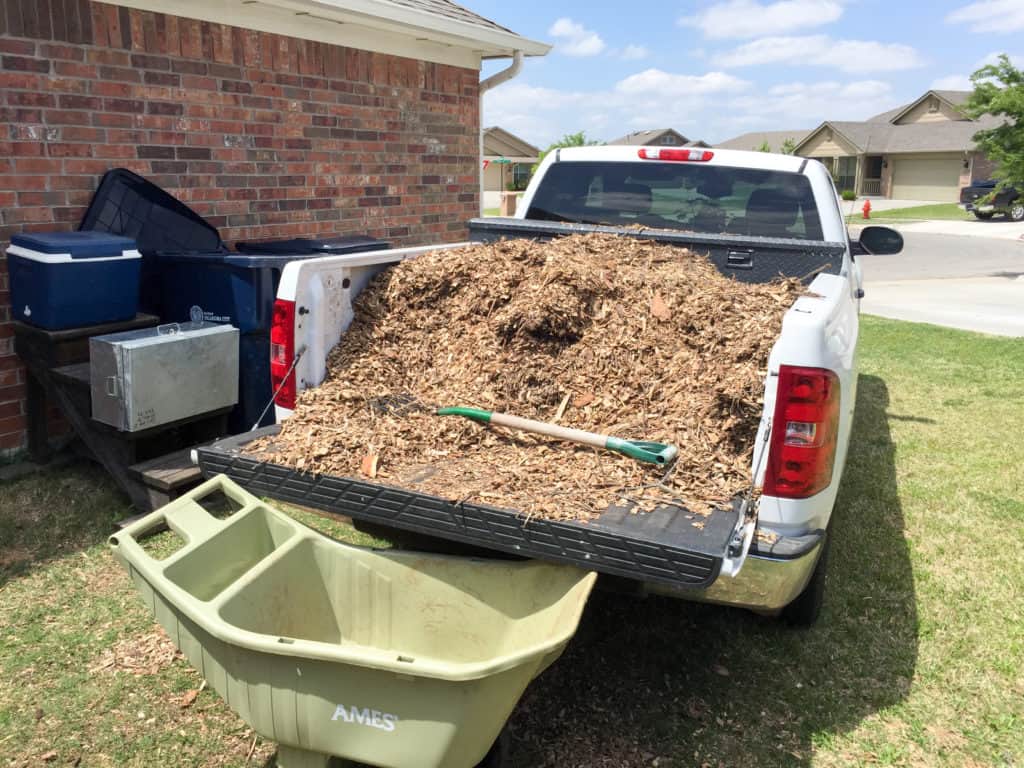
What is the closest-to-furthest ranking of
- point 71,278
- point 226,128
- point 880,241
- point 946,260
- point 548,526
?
point 548,526 < point 71,278 < point 880,241 < point 226,128 < point 946,260

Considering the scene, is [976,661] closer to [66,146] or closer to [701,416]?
A: [701,416]

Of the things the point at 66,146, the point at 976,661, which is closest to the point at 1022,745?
the point at 976,661

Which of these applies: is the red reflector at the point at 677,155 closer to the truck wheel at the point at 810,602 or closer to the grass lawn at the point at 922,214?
the truck wheel at the point at 810,602

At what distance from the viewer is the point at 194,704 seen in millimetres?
3209

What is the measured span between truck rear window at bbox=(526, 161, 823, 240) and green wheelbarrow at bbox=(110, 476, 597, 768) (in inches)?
110

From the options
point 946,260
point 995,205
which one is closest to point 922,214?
point 995,205

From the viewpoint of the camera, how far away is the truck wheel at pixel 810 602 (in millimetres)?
3592

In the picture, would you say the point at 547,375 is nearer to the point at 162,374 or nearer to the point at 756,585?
the point at 756,585

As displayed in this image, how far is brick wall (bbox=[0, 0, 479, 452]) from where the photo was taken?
511 cm

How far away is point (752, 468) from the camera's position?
9.43ft

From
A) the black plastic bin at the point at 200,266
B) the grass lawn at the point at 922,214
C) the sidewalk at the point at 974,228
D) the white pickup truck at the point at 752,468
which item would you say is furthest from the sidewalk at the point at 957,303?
the grass lawn at the point at 922,214

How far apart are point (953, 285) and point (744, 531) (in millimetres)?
16272

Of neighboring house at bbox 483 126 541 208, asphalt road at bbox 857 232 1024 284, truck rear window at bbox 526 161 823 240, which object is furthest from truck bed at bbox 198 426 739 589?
neighboring house at bbox 483 126 541 208

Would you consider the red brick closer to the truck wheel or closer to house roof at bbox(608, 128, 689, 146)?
the truck wheel
